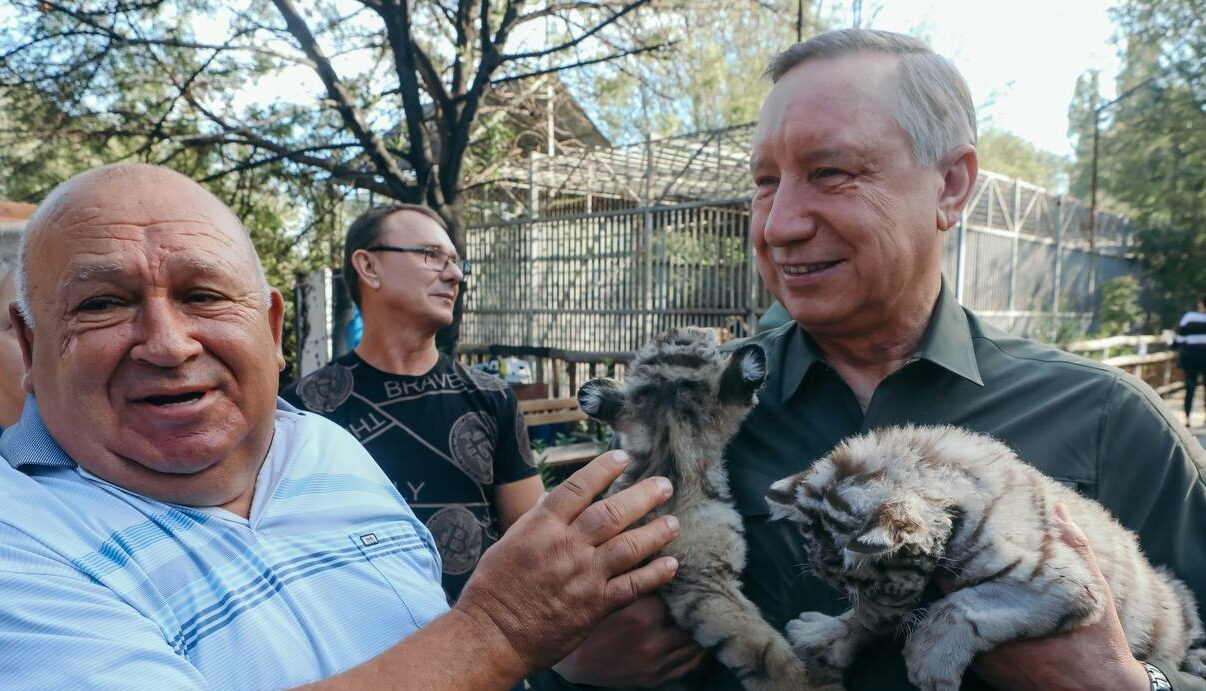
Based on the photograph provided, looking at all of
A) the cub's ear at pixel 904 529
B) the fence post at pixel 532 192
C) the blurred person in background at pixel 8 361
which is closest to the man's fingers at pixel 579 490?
the cub's ear at pixel 904 529

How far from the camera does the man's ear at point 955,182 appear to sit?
2387 millimetres

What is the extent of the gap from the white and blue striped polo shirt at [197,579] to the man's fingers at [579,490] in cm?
66

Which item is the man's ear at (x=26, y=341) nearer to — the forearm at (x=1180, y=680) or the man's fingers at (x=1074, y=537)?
the man's fingers at (x=1074, y=537)

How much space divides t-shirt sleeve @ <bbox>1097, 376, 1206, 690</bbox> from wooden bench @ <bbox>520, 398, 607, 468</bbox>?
5647 mm

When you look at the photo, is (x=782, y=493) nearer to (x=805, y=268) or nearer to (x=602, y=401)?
(x=805, y=268)

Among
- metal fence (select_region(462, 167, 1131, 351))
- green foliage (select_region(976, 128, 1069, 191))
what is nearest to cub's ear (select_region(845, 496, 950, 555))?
metal fence (select_region(462, 167, 1131, 351))

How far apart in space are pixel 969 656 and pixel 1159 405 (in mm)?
1111

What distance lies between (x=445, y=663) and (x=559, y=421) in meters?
6.49

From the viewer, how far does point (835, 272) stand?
226cm

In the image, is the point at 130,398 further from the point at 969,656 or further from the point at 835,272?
the point at 969,656

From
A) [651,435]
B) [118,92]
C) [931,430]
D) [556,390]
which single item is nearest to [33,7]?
[118,92]

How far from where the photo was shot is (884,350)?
246 centimetres

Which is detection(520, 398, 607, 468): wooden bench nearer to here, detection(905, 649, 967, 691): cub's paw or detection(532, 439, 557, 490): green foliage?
detection(532, 439, 557, 490): green foliage

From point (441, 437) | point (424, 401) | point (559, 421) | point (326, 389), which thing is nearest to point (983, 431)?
point (441, 437)
